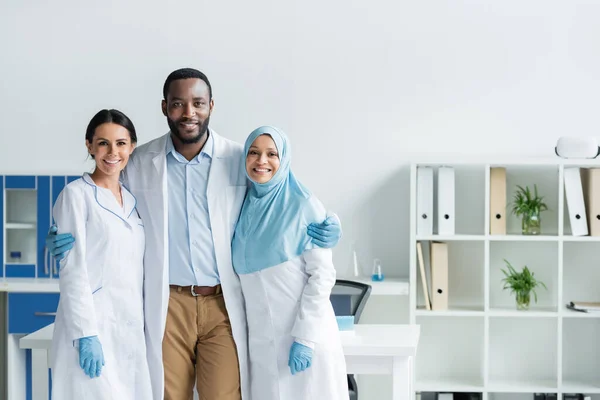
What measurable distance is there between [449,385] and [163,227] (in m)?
2.31

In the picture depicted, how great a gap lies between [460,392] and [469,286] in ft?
1.99

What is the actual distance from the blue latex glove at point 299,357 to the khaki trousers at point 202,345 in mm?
202

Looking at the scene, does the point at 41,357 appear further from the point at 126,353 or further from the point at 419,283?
the point at 419,283

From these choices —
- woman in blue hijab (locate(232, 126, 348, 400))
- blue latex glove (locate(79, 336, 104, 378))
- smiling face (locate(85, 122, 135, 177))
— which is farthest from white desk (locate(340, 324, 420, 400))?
smiling face (locate(85, 122, 135, 177))

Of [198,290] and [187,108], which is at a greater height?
[187,108]

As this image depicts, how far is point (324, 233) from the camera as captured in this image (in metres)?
2.79

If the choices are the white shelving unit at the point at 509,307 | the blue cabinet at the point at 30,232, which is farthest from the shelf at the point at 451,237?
the blue cabinet at the point at 30,232

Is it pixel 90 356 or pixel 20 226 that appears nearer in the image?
pixel 90 356

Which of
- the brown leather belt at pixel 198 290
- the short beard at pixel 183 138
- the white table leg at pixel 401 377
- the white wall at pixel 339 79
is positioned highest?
the white wall at pixel 339 79

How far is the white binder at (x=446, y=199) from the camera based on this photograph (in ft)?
14.3

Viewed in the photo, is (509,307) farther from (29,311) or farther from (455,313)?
(29,311)

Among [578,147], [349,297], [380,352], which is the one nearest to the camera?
[380,352]

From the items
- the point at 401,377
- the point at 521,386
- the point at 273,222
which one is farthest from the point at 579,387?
the point at 273,222

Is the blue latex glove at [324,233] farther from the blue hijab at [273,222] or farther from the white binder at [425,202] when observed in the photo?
the white binder at [425,202]
